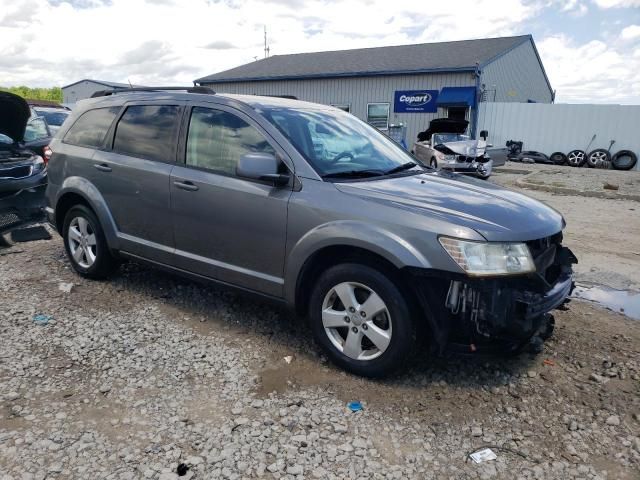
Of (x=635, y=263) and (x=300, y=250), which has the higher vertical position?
(x=300, y=250)

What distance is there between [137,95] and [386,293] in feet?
9.90

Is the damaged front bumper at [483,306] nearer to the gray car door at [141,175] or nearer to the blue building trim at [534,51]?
the gray car door at [141,175]

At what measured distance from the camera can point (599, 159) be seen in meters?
21.4

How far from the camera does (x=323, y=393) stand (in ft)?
10.4

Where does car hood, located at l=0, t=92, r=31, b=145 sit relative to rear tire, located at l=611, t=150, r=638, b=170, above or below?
above

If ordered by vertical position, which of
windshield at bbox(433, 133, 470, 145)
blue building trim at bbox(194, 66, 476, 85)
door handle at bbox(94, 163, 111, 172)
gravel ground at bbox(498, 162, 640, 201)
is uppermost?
blue building trim at bbox(194, 66, 476, 85)

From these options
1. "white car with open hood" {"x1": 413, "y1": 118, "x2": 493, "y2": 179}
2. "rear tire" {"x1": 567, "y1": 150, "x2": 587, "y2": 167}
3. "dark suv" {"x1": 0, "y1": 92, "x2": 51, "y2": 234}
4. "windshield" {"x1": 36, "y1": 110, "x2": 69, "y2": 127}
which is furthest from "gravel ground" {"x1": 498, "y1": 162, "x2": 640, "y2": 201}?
"windshield" {"x1": 36, "y1": 110, "x2": 69, "y2": 127}

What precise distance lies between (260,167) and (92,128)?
7.67 ft

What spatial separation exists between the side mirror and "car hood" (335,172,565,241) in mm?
423

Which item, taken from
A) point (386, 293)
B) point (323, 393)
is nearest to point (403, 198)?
point (386, 293)

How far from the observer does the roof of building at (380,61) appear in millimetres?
22906

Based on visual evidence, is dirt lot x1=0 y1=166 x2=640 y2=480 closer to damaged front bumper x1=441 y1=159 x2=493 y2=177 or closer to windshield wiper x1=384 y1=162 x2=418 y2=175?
windshield wiper x1=384 y1=162 x2=418 y2=175

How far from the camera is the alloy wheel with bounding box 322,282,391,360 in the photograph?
10.3ft

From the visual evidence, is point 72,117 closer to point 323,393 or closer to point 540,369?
point 323,393
